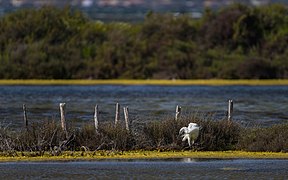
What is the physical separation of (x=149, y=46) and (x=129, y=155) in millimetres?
60908

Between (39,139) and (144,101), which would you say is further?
(144,101)

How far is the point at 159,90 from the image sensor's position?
258 feet

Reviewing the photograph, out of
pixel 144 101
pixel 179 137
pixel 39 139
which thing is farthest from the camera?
pixel 144 101

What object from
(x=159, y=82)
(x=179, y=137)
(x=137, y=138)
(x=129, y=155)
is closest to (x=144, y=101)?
(x=159, y=82)

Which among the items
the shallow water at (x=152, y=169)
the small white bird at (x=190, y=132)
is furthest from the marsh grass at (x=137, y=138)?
the shallow water at (x=152, y=169)

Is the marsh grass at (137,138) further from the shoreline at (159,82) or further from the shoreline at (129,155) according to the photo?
the shoreline at (159,82)

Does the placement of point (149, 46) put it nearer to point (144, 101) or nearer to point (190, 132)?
point (144, 101)

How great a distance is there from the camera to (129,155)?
108ft

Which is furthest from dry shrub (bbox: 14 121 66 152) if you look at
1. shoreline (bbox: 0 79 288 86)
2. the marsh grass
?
shoreline (bbox: 0 79 288 86)

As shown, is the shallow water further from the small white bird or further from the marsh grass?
the marsh grass

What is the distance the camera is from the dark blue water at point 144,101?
48.8m

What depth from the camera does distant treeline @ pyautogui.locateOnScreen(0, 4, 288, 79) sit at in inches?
3469

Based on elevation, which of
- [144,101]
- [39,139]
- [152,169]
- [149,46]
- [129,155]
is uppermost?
[39,139]

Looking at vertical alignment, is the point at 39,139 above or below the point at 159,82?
above
